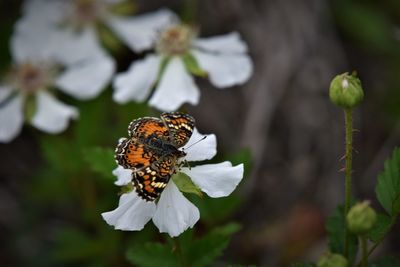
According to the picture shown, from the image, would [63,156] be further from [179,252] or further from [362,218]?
[362,218]

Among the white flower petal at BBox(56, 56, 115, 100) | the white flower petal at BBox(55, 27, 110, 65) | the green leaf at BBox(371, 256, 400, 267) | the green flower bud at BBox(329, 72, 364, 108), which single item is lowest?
the green leaf at BBox(371, 256, 400, 267)

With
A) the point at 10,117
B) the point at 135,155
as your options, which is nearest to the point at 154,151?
the point at 135,155

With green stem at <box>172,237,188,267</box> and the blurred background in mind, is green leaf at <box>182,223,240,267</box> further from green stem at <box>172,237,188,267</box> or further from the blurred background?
the blurred background

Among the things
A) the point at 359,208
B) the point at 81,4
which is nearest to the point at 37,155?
the point at 81,4

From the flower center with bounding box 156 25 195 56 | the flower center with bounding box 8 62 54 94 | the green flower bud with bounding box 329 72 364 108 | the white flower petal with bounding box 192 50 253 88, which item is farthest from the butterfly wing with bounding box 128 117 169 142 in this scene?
the flower center with bounding box 8 62 54 94

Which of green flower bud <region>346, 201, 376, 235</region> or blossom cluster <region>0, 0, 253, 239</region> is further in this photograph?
blossom cluster <region>0, 0, 253, 239</region>

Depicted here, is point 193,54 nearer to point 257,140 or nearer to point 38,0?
point 257,140

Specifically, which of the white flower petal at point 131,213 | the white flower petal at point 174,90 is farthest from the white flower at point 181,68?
the white flower petal at point 131,213
